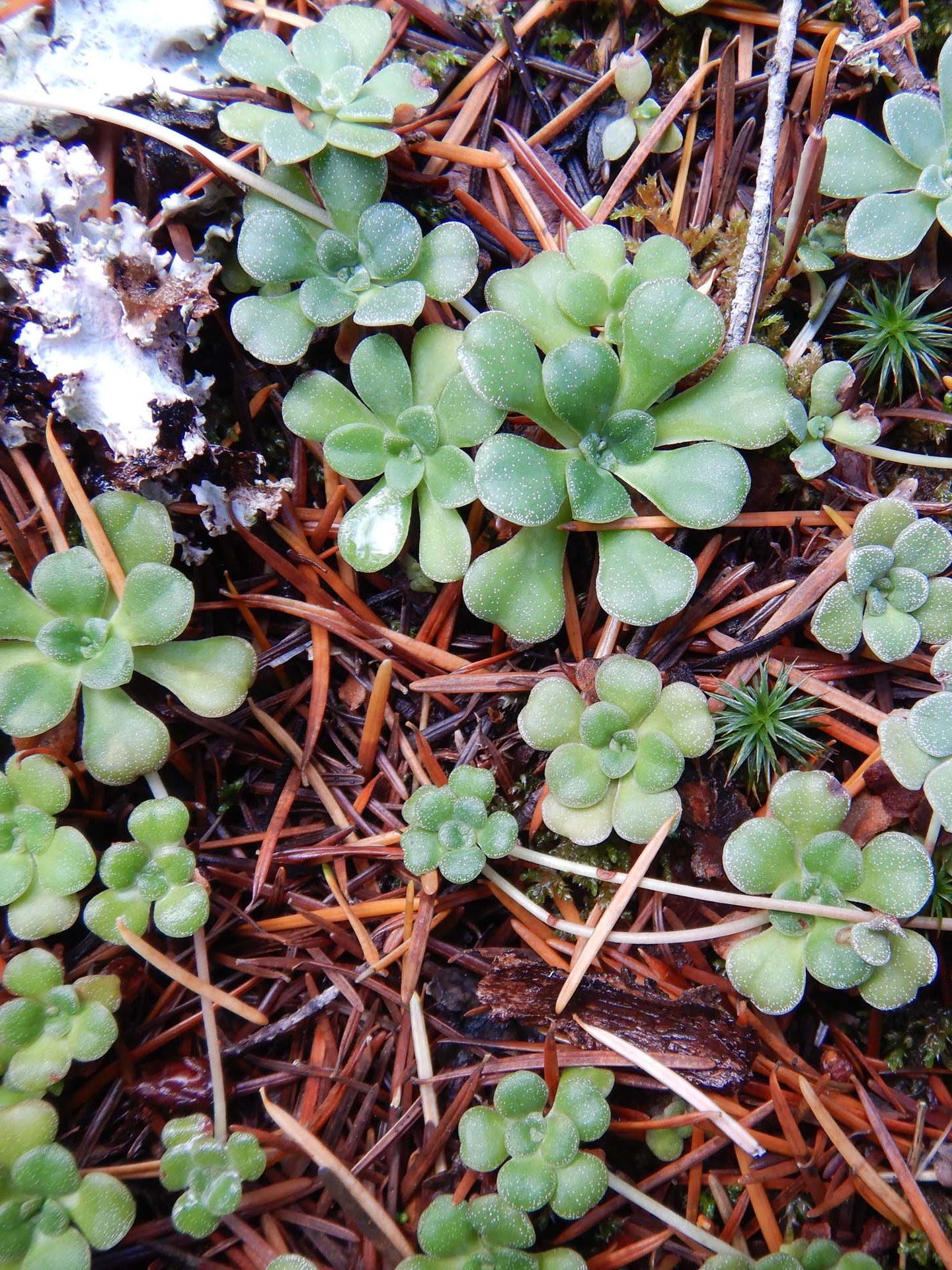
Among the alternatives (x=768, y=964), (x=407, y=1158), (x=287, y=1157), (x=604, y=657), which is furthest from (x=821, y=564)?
(x=287, y=1157)

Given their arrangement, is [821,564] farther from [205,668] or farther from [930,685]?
[205,668]

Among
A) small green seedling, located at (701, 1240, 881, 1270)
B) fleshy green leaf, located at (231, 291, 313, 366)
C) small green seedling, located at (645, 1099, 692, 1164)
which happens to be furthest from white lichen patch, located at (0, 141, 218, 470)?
small green seedling, located at (701, 1240, 881, 1270)

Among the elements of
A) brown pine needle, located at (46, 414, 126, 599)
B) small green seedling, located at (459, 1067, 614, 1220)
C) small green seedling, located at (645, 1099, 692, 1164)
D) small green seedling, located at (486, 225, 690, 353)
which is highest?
small green seedling, located at (486, 225, 690, 353)

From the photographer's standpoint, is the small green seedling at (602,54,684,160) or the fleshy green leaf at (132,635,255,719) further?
the small green seedling at (602,54,684,160)

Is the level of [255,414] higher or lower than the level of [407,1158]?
higher

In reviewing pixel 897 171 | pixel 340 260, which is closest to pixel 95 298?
pixel 340 260

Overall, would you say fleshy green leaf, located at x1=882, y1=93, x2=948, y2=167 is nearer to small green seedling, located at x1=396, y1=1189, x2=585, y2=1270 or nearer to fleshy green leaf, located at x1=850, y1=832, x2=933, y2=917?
fleshy green leaf, located at x1=850, y1=832, x2=933, y2=917
